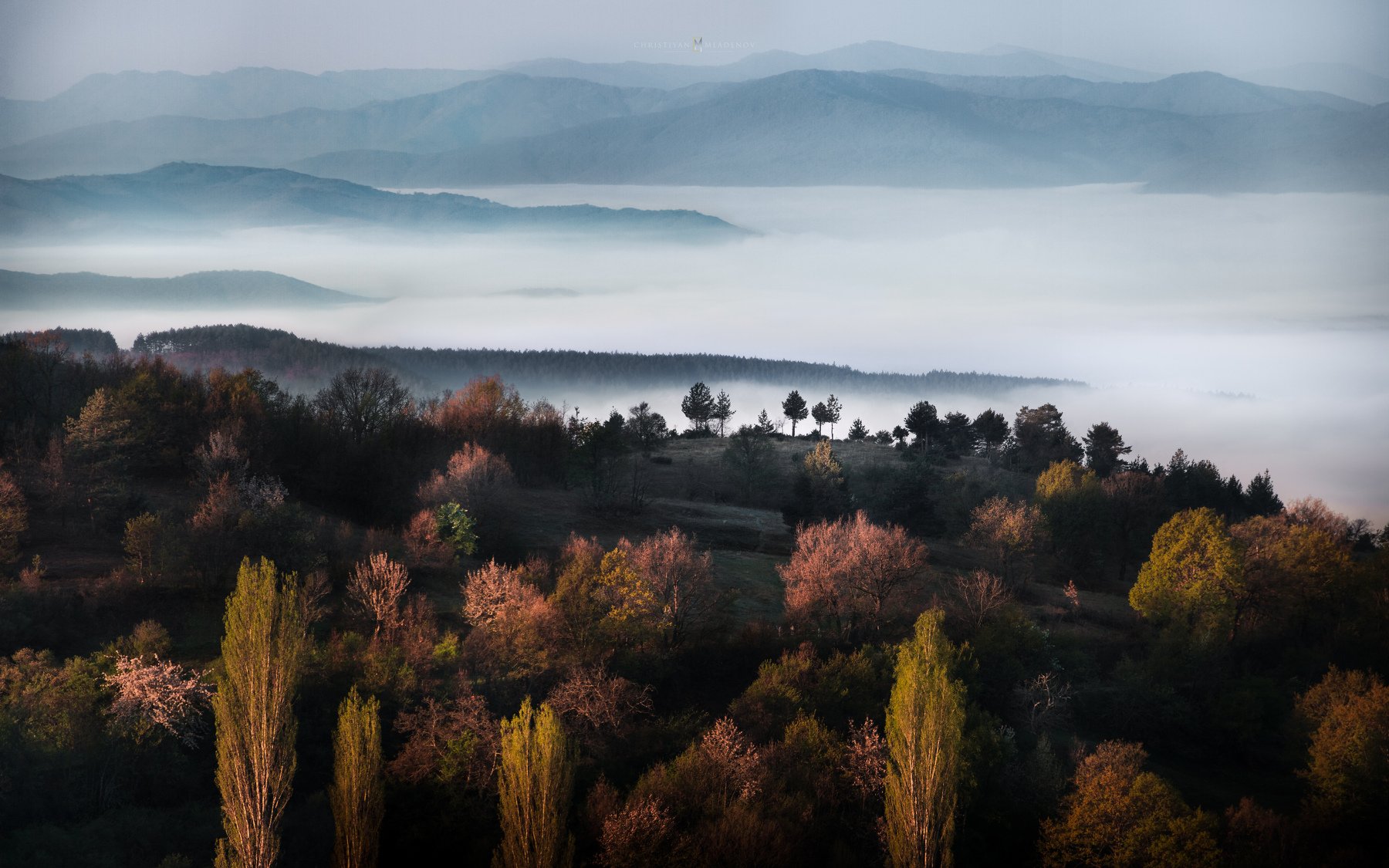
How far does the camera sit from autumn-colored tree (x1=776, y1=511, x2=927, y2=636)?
44.3 meters

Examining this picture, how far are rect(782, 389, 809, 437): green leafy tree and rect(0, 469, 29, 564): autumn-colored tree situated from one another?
94.5 m

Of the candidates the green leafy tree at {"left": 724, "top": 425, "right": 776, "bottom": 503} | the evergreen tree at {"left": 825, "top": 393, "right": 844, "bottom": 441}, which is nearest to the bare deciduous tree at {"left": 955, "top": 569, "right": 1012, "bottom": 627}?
the green leafy tree at {"left": 724, "top": 425, "right": 776, "bottom": 503}

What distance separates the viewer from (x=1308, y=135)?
5463 inches

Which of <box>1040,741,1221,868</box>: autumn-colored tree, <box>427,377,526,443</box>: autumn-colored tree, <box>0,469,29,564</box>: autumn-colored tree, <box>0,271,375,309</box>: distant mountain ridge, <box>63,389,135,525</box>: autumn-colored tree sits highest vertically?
<box>0,271,375,309</box>: distant mountain ridge

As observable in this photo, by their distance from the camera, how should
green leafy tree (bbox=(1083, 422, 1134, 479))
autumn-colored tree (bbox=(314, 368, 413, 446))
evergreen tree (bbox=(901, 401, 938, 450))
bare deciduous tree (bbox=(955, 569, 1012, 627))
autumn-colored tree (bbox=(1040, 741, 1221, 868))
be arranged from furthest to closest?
evergreen tree (bbox=(901, 401, 938, 450))
green leafy tree (bbox=(1083, 422, 1134, 479))
autumn-colored tree (bbox=(314, 368, 413, 446))
bare deciduous tree (bbox=(955, 569, 1012, 627))
autumn-colored tree (bbox=(1040, 741, 1221, 868))

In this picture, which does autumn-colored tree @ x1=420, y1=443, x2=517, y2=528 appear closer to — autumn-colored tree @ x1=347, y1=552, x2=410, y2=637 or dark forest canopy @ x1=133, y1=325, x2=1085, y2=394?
autumn-colored tree @ x1=347, y1=552, x2=410, y2=637

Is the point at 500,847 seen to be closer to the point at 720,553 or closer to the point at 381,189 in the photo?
the point at 720,553

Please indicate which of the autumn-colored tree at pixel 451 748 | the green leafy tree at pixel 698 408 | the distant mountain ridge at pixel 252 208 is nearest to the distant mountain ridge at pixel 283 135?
the distant mountain ridge at pixel 252 208

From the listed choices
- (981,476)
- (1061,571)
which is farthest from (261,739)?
(981,476)

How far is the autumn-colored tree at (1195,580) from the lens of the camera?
1932 inches

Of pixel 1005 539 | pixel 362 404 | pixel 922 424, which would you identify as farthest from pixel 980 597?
pixel 922 424

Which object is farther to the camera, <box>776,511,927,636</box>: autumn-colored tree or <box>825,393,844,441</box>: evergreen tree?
<box>825,393,844,441</box>: evergreen tree

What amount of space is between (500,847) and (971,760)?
1618cm

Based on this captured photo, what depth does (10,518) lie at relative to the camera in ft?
132
